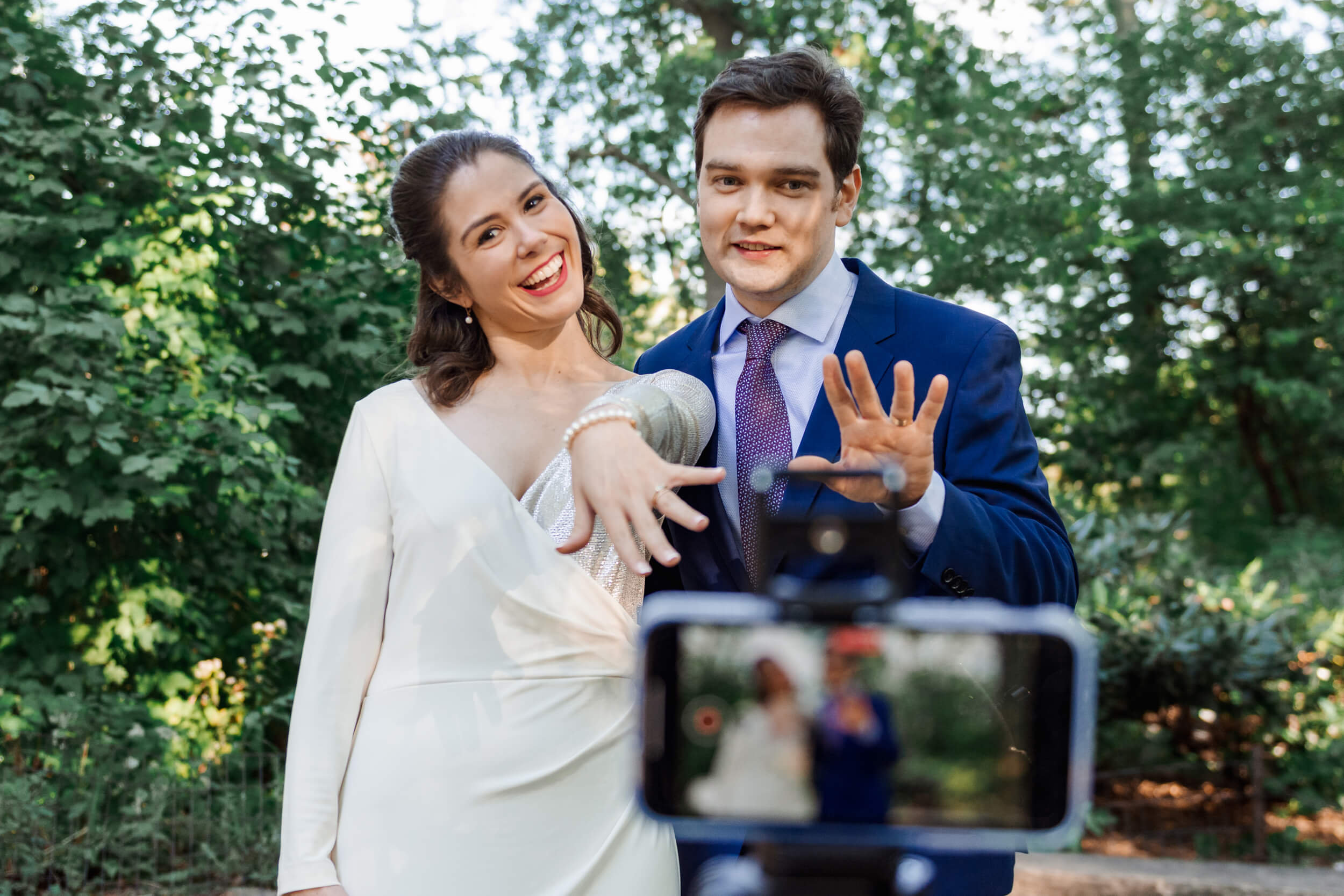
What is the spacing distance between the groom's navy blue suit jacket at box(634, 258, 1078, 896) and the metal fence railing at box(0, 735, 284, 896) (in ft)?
13.6

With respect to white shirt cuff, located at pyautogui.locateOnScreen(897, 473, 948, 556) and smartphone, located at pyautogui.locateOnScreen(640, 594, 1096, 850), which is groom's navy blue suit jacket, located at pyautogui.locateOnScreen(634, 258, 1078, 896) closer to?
white shirt cuff, located at pyautogui.locateOnScreen(897, 473, 948, 556)

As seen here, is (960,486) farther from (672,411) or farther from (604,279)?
(604,279)

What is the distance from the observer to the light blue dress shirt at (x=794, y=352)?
78.5 inches

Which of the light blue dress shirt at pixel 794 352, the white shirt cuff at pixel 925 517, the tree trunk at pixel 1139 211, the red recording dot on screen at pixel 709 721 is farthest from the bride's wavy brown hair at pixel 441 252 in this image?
the tree trunk at pixel 1139 211

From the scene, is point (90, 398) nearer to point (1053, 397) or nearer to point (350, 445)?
point (350, 445)

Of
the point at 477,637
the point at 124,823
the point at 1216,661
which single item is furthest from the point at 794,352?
the point at 1216,661

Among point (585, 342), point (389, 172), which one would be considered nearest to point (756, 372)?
point (585, 342)

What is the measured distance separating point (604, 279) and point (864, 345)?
145cm

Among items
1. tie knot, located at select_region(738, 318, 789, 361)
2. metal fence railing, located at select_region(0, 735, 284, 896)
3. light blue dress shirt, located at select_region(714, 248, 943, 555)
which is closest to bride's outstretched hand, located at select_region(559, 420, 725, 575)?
light blue dress shirt, located at select_region(714, 248, 943, 555)

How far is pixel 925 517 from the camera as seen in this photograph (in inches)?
54.9

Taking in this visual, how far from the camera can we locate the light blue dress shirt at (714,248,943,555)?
6.55 ft

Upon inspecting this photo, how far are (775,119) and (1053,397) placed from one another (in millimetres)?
8885

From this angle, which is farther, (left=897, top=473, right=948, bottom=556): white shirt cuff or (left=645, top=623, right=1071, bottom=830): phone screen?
(left=897, top=473, right=948, bottom=556): white shirt cuff

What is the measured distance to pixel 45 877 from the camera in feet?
16.3
